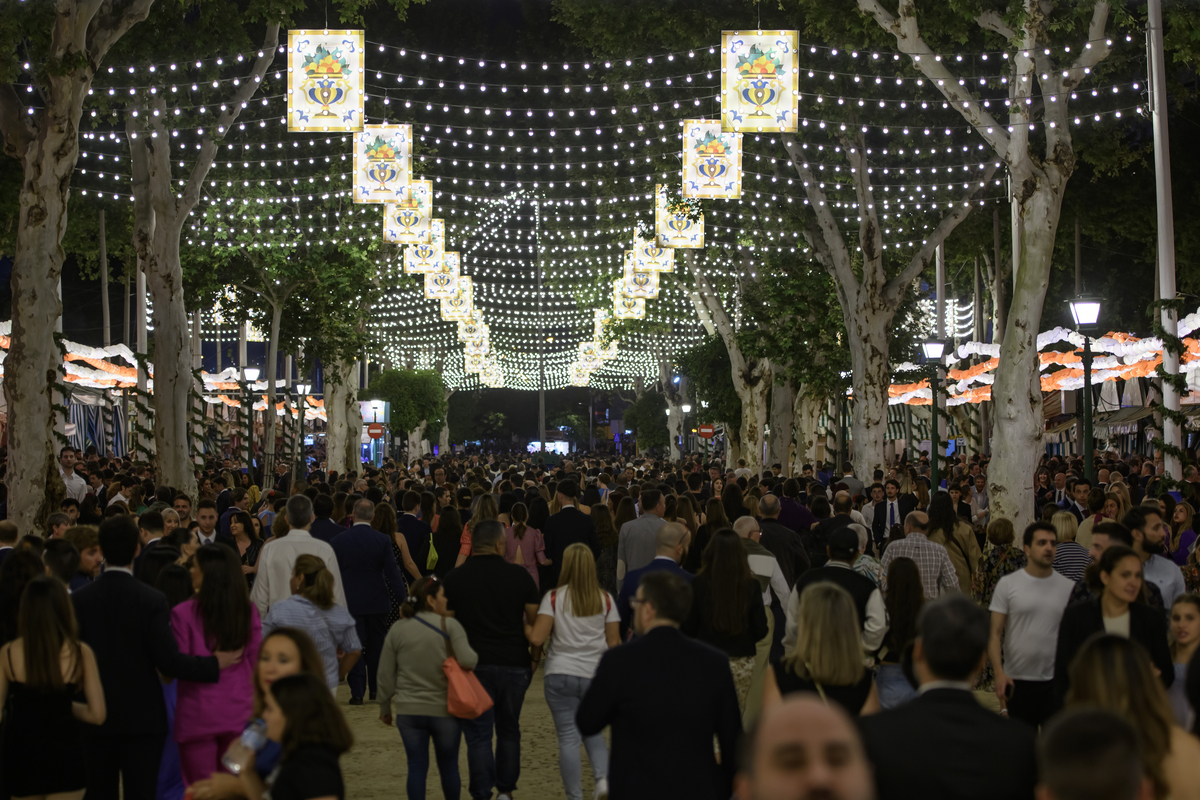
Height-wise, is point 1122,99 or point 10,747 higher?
point 1122,99

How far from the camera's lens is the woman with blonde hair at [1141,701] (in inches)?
160

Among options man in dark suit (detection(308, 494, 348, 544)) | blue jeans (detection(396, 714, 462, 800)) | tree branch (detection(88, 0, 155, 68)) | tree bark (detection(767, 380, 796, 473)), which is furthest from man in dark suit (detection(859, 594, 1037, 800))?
tree bark (detection(767, 380, 796, 473))

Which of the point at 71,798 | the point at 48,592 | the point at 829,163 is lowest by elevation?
the point at 71,798

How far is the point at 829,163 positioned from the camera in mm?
→ 28453

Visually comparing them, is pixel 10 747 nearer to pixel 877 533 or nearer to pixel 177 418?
pixel 877 533

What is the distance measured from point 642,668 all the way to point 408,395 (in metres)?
54.9

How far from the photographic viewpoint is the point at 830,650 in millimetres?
5629

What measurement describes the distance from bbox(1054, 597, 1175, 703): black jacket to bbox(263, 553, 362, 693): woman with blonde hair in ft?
12.7

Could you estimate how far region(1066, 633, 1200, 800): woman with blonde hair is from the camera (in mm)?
4070

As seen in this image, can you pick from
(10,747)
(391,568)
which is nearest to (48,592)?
(10,747)

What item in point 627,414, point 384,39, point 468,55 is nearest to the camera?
point 384,39

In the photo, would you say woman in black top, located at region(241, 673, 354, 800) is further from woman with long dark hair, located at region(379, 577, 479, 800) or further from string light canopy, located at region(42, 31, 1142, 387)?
string light canopy, located at region(42, 31, 1142, 387)

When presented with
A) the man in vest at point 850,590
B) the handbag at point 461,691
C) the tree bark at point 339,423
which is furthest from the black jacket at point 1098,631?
the tree bark at point 339,423

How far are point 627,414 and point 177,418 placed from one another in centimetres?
6228
